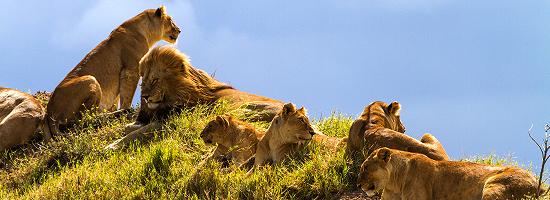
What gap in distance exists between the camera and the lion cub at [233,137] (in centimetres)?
1137

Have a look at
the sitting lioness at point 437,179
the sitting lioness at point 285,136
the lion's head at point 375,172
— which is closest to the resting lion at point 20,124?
the sitting lioness at point 285,136

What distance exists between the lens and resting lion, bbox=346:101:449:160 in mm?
9727

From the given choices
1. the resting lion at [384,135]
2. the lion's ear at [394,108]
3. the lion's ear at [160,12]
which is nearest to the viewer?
the resting lion at [384,135]

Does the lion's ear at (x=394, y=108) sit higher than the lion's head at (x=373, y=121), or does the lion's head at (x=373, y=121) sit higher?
the lion's ear at (x=394, y=108)

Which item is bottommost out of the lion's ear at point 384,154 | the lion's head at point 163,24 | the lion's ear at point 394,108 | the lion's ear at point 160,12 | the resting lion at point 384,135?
the lion's ear at point 384,154

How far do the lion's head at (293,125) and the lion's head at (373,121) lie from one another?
0.47 metres

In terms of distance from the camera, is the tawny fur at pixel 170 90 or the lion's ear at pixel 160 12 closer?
the tawny fur at pixel 170 90

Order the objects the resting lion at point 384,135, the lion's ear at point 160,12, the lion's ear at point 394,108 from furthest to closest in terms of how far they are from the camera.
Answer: the lion's ear at point 160,12
the lion's ear at point 394,108
the resting lion at point 384,135

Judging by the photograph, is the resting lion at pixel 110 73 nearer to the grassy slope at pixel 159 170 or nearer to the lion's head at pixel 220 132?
the grassy slope at pixel 159 170

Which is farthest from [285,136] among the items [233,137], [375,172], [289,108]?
[375,172]

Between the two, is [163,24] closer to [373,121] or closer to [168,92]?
[168,92]

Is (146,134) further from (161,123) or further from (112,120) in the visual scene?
(112,120)

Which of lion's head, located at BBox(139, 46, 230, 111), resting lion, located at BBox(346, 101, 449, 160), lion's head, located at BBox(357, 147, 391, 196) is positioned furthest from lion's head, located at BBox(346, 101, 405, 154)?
lion's head, located at BBox(139, 46, 230, 111)

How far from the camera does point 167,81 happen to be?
13797 mm
